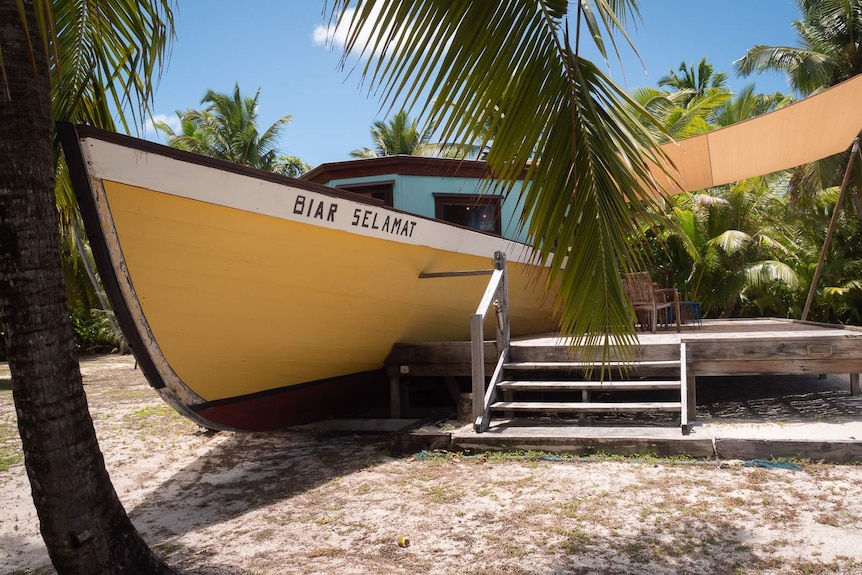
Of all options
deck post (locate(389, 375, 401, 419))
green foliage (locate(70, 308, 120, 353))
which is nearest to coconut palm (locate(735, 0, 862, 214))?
deck post (locate(389, 375, 401, 419))

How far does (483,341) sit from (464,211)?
8.45 feet

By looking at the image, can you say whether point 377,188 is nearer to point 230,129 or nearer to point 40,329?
point 40,329

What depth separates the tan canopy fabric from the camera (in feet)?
22.8

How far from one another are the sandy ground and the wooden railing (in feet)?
2.00

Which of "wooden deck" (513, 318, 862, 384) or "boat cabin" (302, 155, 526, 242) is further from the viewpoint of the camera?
"boat cabin" (302, 155, 526, 242)

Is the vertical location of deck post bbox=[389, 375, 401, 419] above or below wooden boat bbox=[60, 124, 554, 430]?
below

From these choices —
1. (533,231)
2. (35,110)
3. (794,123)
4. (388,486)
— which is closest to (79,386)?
(35,110)

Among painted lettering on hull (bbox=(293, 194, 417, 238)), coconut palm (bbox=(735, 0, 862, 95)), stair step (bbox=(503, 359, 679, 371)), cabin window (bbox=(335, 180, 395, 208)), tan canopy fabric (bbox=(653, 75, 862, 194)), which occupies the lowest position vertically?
stair step (bbox=(503, 359, 679, 371))

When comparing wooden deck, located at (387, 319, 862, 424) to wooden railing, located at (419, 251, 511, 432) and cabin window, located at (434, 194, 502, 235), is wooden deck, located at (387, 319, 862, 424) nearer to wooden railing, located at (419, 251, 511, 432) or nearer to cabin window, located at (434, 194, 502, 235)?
wooden railing, located at (419, 251, 511, 432)

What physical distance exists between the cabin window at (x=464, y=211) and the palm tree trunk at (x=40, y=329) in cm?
588

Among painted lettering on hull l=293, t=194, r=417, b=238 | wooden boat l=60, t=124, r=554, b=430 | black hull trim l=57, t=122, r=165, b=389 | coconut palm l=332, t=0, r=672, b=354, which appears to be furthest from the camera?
painted lettering on hull l=293, t=194, r=417, b=238

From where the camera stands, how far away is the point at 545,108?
7.54 feet

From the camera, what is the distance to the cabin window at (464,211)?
8406mm

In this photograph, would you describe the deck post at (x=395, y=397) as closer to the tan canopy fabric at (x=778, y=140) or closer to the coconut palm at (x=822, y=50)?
the tan canopy fabric at (x=778, y=140)
